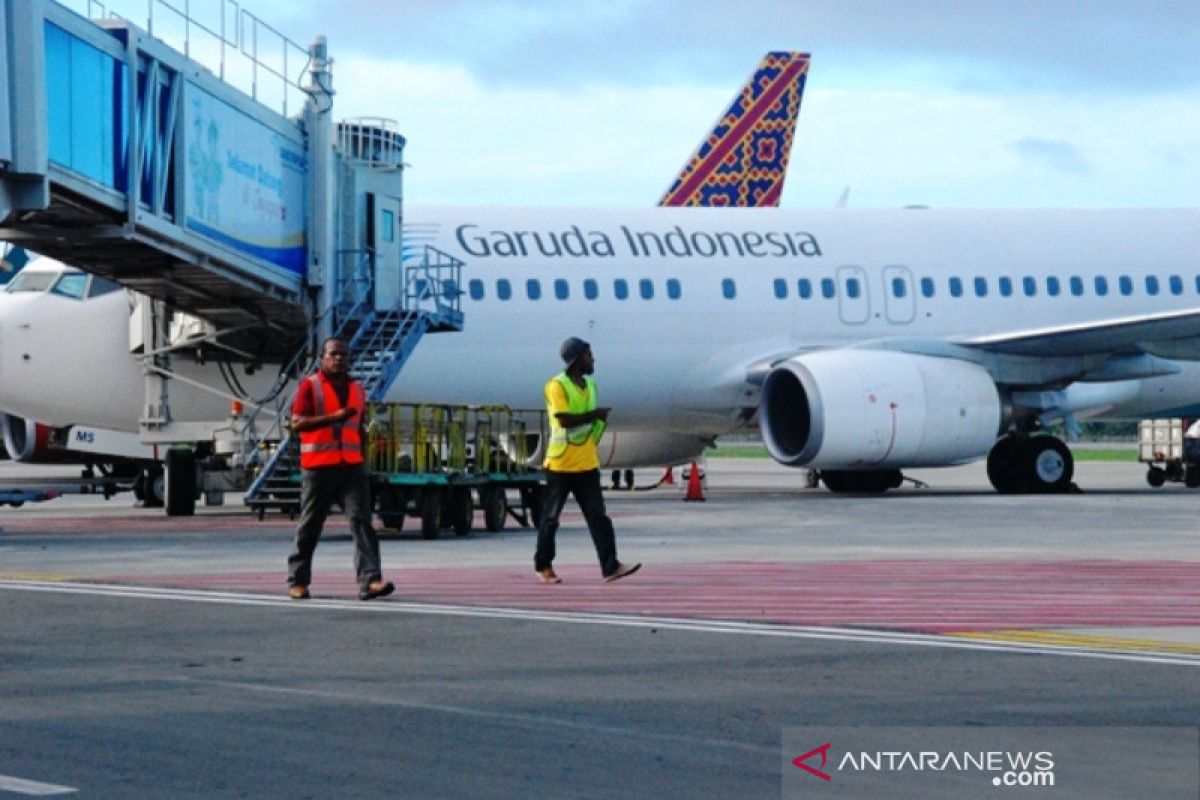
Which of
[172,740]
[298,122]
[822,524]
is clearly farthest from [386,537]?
[172,740]

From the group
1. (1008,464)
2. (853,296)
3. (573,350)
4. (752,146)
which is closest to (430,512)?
(573,350)

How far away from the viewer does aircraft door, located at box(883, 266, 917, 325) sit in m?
29.2

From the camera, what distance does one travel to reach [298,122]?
23.7 metres

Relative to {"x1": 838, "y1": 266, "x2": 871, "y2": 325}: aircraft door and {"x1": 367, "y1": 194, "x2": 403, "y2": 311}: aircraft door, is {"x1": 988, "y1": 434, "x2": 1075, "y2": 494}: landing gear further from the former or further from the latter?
{"x1": 367, "y1": 194, "x2": 403, "y2": 311}: aircraft door

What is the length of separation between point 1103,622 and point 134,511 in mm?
17872

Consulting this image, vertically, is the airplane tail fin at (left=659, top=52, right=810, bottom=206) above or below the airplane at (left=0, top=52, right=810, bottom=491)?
above

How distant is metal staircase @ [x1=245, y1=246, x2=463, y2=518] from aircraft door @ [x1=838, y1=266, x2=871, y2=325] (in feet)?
18.0

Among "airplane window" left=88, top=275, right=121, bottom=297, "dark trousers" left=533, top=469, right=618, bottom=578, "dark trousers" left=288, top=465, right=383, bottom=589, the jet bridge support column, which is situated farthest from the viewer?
"airplane window" left=88, top=275, right=121, bottom=297

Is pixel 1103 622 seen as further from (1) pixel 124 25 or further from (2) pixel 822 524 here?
(1) pixel 124 25

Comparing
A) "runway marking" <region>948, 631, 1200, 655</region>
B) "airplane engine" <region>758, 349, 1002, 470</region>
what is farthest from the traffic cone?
"runway marking" <region>948, 631, 1200, 655</region>

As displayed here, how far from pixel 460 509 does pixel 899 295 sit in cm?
1114

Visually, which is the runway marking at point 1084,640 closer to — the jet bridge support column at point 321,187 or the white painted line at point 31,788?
the white painted line at point 31,788

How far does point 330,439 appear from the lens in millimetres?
12930

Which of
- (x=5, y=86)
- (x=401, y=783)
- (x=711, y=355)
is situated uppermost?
(x=5, y=86)
